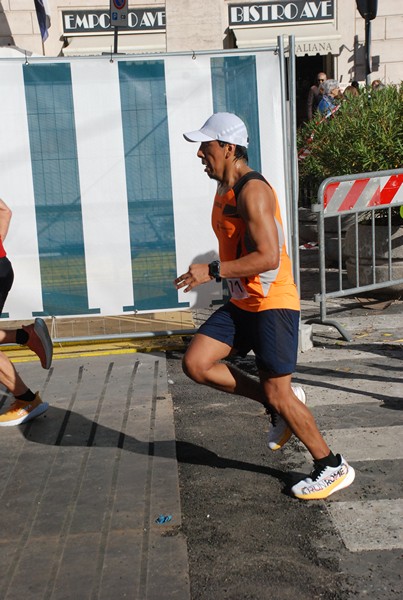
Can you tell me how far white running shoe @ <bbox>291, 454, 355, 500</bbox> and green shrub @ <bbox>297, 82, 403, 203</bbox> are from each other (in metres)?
5.63

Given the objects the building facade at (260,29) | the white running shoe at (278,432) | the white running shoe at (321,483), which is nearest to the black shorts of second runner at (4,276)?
the white running shoe at (278,432)

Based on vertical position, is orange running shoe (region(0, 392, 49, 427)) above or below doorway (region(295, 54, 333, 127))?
below

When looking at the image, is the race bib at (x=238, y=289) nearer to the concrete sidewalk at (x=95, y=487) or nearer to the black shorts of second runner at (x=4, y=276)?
the concrete sidewalk at (x=95, y=487)

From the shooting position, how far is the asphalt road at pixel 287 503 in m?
3.65

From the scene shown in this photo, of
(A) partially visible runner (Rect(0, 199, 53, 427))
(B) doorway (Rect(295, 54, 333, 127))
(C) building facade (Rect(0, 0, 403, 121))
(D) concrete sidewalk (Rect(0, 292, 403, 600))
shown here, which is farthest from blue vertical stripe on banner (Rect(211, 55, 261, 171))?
(B) doorway (Rect(295, 54, 333, 127))

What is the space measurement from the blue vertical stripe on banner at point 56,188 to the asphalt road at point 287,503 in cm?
139

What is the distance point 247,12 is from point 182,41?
7.59 meters

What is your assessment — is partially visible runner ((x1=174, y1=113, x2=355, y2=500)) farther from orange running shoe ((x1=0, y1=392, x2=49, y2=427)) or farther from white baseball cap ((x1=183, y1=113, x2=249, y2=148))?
orange running shoe ((x1=0, y1=392, x2=49, y2=427))

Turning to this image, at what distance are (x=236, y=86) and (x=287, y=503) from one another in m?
3.78

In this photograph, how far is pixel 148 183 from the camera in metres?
7.17

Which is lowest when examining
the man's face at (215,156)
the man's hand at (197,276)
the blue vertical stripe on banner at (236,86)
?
the man's hand at (197,276)

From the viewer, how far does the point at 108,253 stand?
7.27 metres

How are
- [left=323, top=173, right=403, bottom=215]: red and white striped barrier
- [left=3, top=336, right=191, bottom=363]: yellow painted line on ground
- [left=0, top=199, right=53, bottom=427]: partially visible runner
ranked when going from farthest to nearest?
[left=323, top=173, right=403, bottom=215]: red and white striped barrier < [left=3, top=336, right=191, bottom=363]: yellow painted line on ground < [left=0, top=199, right=53, bottom=427]: partially visible runner

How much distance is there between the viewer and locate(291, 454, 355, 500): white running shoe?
14.4 ft
